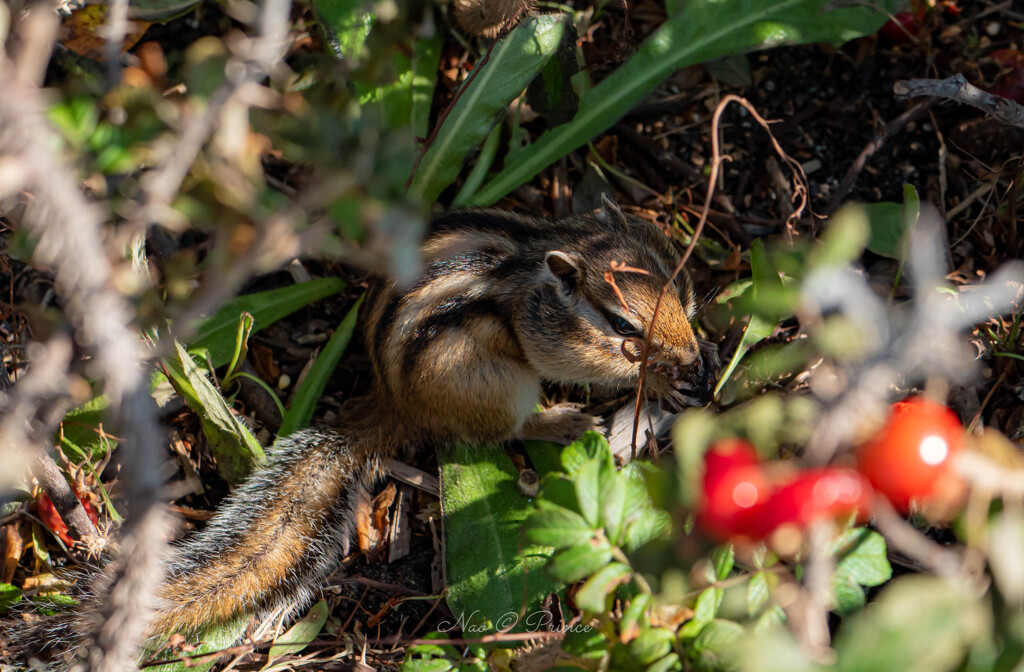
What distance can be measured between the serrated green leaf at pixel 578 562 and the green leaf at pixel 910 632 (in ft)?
2.28

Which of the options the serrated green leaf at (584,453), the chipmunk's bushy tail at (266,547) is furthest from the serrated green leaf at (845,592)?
the chipmunk's bushy tail at (266,547)

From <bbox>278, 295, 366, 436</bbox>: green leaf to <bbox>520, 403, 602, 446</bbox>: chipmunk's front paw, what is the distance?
3.41 ft

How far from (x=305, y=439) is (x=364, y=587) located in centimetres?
76

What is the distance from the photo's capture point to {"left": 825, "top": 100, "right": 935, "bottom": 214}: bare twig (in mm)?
4020

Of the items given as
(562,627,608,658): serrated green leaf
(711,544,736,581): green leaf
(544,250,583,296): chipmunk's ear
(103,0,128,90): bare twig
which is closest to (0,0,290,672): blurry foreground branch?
(103,0,128,90): bare twig

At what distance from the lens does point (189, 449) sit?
12.8ft

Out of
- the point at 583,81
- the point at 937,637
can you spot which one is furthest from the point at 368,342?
the point at 937,637

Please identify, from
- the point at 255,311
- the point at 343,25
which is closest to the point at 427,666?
the point at 255,311

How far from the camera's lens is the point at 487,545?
350 cm

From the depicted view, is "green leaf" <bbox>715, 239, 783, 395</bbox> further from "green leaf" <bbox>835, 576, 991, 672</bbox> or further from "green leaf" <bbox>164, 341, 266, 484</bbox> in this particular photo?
"green leaf" <bbox>164, 341, 266, 484</bbox>

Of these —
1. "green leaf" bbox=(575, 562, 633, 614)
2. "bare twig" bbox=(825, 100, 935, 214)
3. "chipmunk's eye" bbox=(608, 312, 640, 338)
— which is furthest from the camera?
"bare twig" bbox=(825, 100, 935, 214)

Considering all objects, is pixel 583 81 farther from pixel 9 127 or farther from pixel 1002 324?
pixel 9 127

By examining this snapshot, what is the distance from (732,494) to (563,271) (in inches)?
82.2

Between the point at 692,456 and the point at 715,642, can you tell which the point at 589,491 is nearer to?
the point at 692,456
